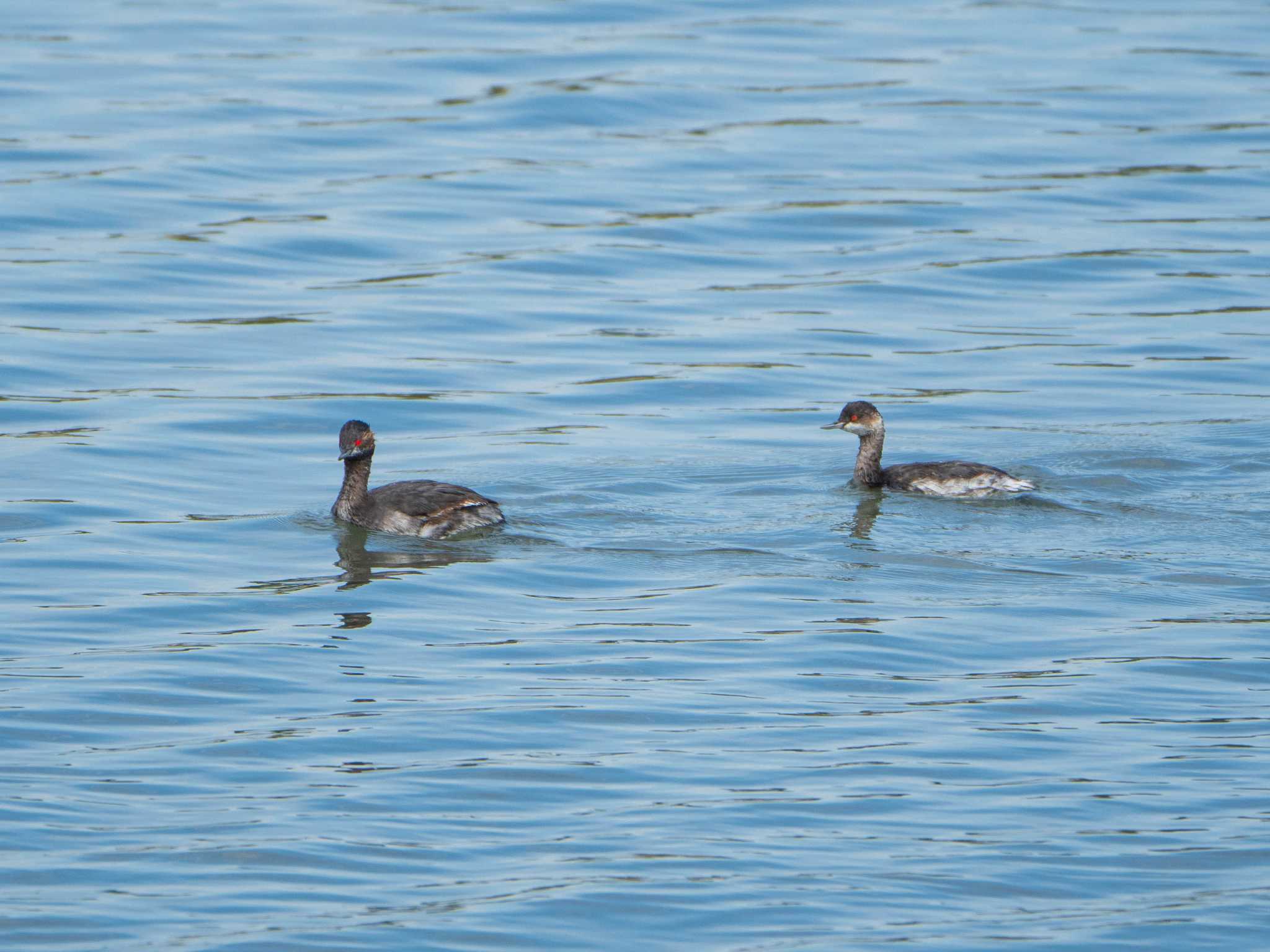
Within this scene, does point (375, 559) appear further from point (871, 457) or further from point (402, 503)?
point (871, 457)

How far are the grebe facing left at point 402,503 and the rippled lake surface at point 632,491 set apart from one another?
16 centimetres

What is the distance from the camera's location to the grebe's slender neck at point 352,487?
1360 centimetres

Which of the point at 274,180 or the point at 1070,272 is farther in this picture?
the point at 274,180

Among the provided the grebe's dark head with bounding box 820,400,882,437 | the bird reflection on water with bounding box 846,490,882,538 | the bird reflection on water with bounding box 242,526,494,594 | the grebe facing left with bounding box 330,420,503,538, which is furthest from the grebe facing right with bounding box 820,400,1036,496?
the bird reflection on water with bounding box 242,526,494,594

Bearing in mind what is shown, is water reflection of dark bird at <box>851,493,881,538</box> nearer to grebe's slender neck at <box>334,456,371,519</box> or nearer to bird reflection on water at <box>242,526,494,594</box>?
bird reflection on water at <box>242,526,494,594</box>

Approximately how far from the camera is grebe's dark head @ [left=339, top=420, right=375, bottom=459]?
13.8m

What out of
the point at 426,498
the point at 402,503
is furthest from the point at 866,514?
the point at 402,503

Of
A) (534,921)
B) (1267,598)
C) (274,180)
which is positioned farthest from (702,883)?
(274,180)

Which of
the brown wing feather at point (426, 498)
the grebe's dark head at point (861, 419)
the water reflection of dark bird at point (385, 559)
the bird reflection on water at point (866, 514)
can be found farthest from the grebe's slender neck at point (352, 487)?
the grebe's dark head at point (861, 419)

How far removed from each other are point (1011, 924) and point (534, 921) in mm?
1711

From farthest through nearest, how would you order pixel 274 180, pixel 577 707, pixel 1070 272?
pixel 274 180
pixel 1070 272
pixel 577 707

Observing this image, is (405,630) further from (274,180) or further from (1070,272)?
(274,180)

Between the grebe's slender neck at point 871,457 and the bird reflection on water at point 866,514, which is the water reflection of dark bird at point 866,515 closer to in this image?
the bird reflection on water at point 866,514

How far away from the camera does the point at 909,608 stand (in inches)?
452
